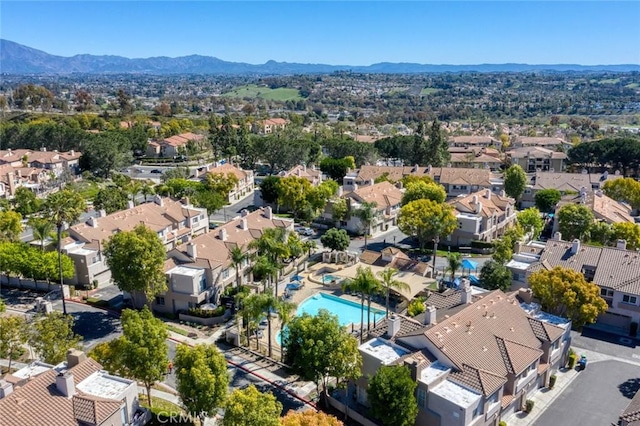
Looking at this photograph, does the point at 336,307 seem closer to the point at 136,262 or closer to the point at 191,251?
the point at 191,251

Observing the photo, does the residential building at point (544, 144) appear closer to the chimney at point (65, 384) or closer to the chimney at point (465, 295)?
the chimney at point (465, 295)

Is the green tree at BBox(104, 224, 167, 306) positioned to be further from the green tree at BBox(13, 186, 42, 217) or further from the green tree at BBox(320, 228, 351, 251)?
the green tree at BBox(13, 186, 42, 217)

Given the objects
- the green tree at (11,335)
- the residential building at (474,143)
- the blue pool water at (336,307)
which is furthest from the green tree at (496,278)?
the residential building at (474,143)

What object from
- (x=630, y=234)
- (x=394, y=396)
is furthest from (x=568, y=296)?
(x=630, y=234)

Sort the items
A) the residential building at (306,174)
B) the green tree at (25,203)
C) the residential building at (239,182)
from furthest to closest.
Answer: the residential building at (306,174) < the residential building at (239,182) < the green tree at (25,203)

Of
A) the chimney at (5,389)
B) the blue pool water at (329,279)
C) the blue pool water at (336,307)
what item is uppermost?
the chimney at (5,389)

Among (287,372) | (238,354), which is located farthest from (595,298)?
(238,354)

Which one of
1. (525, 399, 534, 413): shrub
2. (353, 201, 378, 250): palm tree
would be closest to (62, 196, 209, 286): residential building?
(353, 201, 378, 250): palm tree
